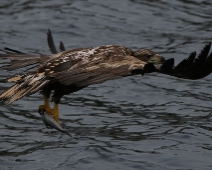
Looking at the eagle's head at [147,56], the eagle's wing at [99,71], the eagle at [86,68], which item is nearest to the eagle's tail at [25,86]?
the eagle at [86,68]

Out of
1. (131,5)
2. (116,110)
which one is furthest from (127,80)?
(131,5)

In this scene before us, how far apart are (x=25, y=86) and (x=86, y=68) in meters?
0.62

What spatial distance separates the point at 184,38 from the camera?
1334 centimetres

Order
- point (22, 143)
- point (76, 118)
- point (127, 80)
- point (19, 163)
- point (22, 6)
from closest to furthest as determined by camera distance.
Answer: point (19, 163)
point (22, 143)
point (76, 118)
point (127, 80)
point (22, 6)

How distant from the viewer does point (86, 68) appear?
7414 mm

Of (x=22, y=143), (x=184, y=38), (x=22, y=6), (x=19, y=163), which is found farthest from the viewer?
(x=22, y=6)

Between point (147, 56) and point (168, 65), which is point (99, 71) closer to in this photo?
point (168, 65)

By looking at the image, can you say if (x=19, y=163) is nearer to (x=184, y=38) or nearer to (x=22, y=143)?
(x=22, y=143)

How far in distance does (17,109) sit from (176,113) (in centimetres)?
204

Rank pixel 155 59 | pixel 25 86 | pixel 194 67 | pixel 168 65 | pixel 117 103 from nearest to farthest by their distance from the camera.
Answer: pixel 168 65
pixel 194 67
pixel 25 86
pixel 155 59
pixel 117 103

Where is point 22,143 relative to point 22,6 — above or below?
below

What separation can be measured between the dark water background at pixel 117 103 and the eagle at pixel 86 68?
1.19 m

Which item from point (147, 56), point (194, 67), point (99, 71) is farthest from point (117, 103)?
point (194, 67)

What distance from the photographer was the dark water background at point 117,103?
355 inches
